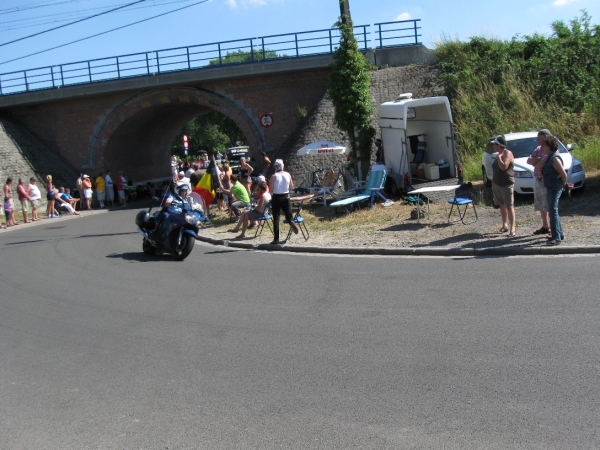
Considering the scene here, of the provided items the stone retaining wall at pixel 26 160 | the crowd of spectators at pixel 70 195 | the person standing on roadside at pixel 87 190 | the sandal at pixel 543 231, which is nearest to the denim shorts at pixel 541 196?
the sandal at pixel 543 231

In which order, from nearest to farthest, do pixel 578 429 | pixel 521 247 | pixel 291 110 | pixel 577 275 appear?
pixel 578 429, pixel 577 275, pixel 521 247, pixel 291 110

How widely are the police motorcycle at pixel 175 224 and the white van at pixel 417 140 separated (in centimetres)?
743

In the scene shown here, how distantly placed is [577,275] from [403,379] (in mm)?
4222

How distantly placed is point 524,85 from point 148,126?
22.2 metres

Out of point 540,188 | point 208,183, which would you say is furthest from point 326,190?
point 540,188

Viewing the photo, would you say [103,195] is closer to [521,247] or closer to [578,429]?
[521,247]

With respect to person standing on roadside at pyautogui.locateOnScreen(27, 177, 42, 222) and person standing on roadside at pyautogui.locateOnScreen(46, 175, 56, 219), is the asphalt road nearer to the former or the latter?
person standing on roadside at pyautogui.locateOnScreen(27, 177, 42, 222)

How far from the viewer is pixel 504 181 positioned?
12.0m

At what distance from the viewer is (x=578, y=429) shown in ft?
14.7

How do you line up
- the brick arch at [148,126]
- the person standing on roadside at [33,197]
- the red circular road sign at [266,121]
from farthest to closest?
the brick arch at [148,126]
the red circular road sign at [266,121]
the person standing on roadside at [33,197]

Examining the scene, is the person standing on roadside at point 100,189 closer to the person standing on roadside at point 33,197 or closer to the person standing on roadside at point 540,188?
the person standing on roadside at point 33,197

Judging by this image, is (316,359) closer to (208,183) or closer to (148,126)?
(208,183)

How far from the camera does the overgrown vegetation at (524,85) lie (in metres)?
23.9

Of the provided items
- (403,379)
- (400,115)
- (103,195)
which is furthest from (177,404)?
(103,195)
